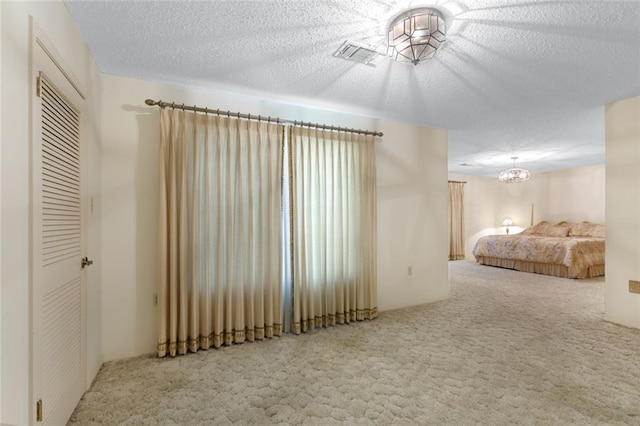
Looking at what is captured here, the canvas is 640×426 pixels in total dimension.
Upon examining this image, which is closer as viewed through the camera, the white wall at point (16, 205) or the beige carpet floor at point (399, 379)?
the white wall at point (16, 205)

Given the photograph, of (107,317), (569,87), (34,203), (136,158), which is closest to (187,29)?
(136,158)

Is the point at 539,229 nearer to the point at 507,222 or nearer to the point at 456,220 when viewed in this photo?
the point at 507,222

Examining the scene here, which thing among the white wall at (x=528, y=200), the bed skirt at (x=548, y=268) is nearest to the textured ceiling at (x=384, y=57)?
the bed skirt at (x=548, y=268)

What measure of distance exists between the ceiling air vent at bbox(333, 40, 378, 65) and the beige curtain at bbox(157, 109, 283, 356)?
40.7 inches

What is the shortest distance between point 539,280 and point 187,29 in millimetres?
6450

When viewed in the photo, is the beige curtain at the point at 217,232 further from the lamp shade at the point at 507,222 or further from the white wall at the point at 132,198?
the lamp shade at the point at 507,222

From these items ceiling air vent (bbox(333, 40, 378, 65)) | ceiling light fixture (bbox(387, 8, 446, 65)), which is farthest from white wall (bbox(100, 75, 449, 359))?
ceiling light fixture (bbox(387, 8, 446, 65))

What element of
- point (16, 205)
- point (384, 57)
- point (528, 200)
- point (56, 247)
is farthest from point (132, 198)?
point (528, 200)

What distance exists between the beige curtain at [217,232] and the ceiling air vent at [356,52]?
1.03m

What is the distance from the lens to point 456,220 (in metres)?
7.95

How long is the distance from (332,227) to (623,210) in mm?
3055

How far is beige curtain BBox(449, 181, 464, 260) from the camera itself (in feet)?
26.0

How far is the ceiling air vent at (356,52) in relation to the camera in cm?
211

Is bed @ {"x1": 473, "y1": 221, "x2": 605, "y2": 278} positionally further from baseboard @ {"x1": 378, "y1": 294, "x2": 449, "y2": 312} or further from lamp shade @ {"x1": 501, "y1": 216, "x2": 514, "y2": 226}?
baseboard @ {"x1": 378, "y1": 294, "x2": 449, "y2": 312}
